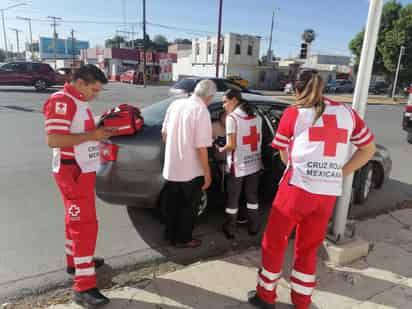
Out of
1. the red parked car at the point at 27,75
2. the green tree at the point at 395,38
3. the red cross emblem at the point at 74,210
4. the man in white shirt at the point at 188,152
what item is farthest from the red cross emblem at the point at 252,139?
the green tree at the point at 395,38

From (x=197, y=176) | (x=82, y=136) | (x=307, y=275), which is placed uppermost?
(x=82, y=136)

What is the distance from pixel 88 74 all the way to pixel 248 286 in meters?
2.07

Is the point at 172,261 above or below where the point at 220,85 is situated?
below

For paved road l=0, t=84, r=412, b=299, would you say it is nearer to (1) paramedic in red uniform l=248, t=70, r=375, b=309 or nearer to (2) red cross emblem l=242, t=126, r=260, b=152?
(2) red cross emblem l=242, t=126, r=260, b=152

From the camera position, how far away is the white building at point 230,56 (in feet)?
132

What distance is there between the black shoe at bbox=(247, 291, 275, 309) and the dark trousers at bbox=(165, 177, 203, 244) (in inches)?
36.6

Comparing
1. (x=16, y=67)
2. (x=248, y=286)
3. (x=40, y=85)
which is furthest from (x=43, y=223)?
(x=16, y=67)

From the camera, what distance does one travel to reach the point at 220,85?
13.2m

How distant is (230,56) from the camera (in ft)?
132

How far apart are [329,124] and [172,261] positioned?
1.95m

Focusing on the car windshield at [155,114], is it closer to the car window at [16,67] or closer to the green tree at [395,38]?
the car window at [16,67]

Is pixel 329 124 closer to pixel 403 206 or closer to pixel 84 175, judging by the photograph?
pixel 84 175

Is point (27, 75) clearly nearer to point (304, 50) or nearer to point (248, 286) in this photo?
point (304, 50)

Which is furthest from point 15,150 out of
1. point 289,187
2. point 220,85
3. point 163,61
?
point 163,61
